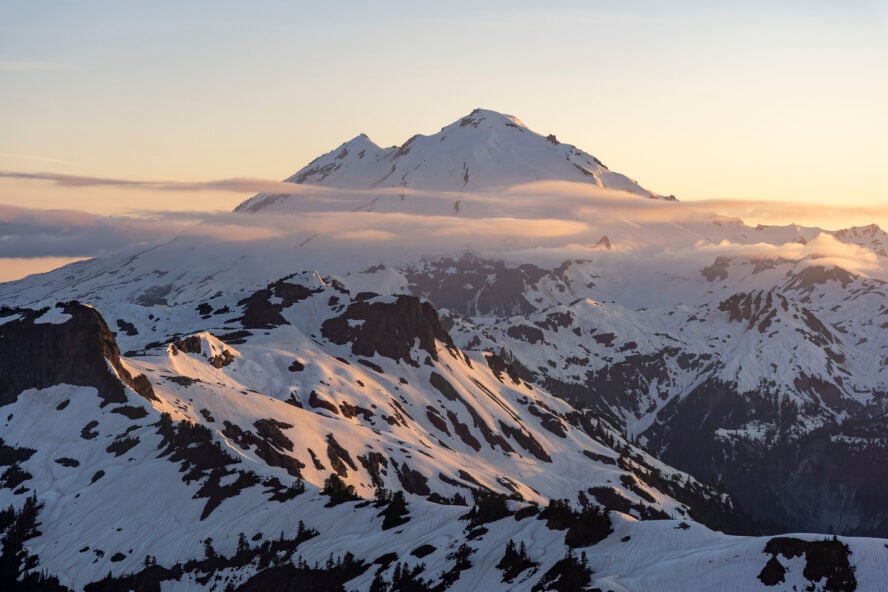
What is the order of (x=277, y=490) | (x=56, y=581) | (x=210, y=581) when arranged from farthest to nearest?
1. (x=277, y=490)
2. (x=56, y=581)
3. (x=210, y=581)

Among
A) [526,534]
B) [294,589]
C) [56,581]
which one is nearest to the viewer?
[526,534]

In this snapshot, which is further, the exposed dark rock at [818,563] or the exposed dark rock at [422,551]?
the exposed dark rock at [422,551]

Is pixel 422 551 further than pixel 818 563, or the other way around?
pixel 422 551

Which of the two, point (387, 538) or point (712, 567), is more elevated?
point (712, 567)

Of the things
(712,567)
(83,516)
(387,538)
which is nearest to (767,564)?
(712,567)

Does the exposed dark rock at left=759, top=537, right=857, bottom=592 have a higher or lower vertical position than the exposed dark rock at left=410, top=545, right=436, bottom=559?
higher

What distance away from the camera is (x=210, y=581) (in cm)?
15512

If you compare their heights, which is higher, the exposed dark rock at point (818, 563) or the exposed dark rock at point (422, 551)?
the exposed dark rock at point (818, 563)

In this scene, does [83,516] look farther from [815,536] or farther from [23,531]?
[815,536]

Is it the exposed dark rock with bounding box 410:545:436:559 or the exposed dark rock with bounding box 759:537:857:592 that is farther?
the exposed dark rock with bounding box 410:545:436:559

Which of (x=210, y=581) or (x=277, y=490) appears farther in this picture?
(x=277, y=490)

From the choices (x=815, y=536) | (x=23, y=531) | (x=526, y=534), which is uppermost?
(x=815, y=536)

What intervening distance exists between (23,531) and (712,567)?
130 meters

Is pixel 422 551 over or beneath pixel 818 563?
beneath
